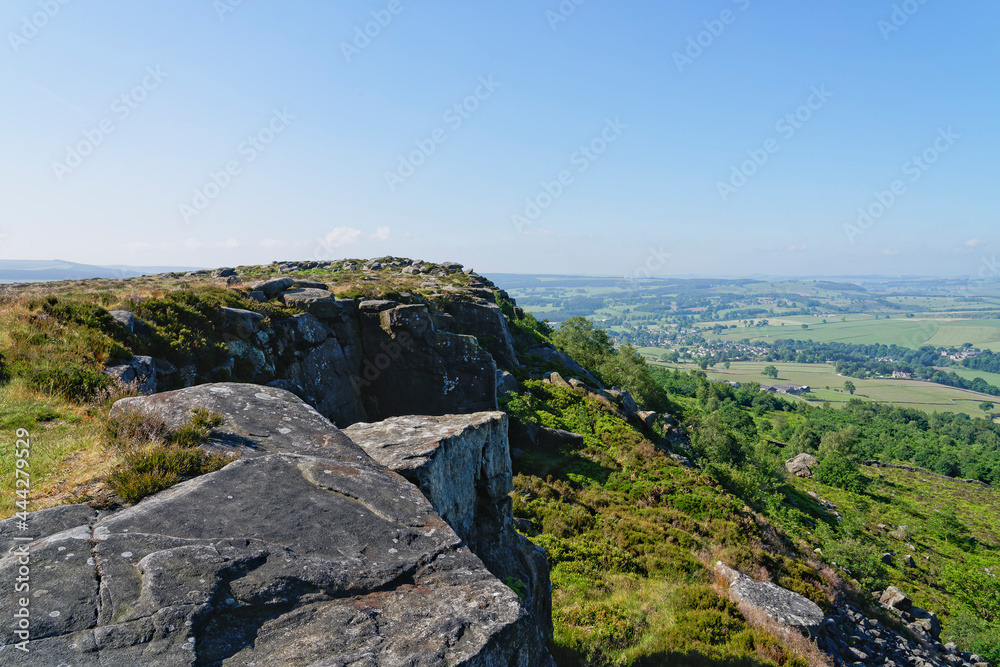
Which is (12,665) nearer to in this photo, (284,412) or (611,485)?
(284,412)

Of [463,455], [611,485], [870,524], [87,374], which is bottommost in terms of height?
[870,524]

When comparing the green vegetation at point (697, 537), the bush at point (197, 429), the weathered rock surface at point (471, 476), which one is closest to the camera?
the bush at point (197, 429)

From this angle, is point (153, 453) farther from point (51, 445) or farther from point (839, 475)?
point (839, 475)

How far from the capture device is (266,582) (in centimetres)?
504

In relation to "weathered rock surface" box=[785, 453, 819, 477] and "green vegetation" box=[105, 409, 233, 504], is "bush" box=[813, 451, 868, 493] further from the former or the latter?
"green vegetation" box=[105, 409, 233, 504]

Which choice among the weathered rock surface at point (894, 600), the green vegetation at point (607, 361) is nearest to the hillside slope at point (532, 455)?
the weathered rock surface at point (894, 600)

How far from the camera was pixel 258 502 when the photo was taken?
20.2ft

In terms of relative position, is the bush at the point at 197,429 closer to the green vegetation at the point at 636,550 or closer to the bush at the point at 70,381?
the bush at the point at 70,381

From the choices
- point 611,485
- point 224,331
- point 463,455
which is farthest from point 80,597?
point 611,485

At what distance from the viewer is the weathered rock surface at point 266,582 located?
4234 millimetres

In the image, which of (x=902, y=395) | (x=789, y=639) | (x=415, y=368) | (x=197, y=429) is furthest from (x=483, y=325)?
(x=902, y=395)

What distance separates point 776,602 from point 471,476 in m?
12.1

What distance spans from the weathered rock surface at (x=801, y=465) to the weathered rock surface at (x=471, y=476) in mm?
73223

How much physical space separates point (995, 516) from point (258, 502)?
89.6 metres
